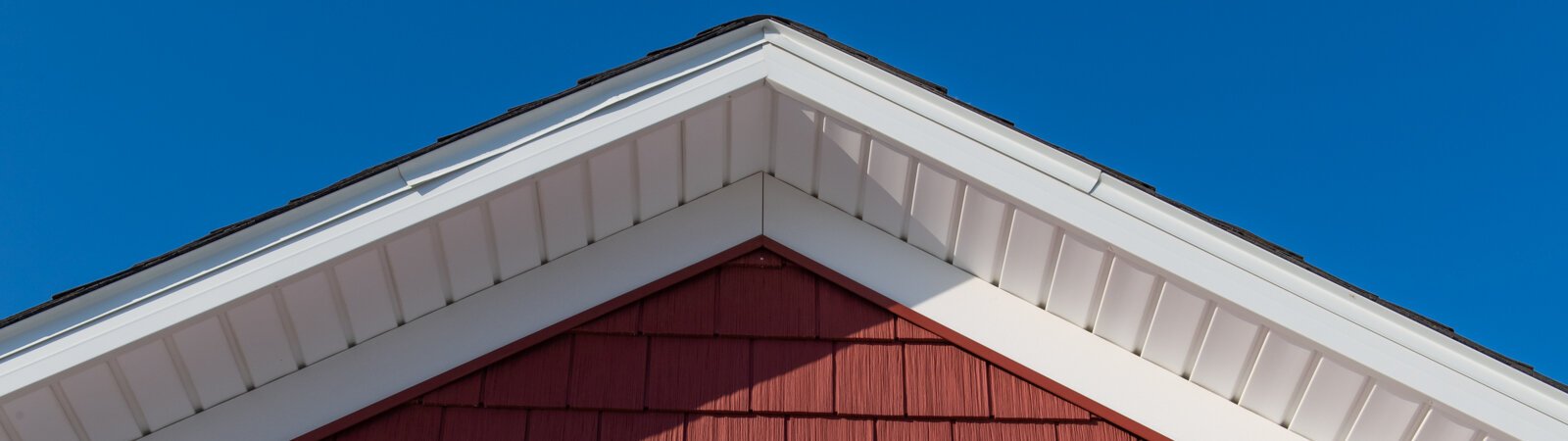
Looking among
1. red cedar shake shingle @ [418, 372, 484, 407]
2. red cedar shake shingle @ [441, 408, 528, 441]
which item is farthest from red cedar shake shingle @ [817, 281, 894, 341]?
red cedar shake shingle @ [418, 372, 484, 407]

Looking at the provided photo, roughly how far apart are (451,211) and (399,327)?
64 centimetres

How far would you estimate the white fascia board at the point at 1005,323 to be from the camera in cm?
429

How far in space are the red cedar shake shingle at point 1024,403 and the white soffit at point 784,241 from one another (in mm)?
103

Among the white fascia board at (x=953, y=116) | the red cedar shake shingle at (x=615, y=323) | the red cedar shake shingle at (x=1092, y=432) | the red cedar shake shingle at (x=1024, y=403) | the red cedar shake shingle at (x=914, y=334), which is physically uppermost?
the white fascia board at (x=953, y=116)

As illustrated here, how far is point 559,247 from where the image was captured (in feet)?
15.1

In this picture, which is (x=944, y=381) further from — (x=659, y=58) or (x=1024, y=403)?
(x=659, y=58)

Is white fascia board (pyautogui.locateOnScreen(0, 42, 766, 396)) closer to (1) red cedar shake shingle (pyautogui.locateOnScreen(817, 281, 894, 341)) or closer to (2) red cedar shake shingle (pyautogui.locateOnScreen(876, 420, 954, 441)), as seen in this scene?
(1) red cedar shake shingle (pyautogui.locateOnScreen(817, 281, 894, 341))

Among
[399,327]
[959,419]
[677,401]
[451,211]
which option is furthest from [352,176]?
[959,419]

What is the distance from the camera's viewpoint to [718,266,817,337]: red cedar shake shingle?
14.6ft

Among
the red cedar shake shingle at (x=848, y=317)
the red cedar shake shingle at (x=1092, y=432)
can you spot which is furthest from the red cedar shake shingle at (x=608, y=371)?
the red cedar shake shingle at (x=1092, y=432)

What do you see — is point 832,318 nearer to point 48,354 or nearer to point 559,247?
point 559,247

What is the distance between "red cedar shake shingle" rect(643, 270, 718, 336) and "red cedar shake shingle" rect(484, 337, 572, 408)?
31 centimetres

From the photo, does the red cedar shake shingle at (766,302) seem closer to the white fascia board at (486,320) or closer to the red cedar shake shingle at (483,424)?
the white fascia board at (486,320)

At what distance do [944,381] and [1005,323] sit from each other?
1.10ft
